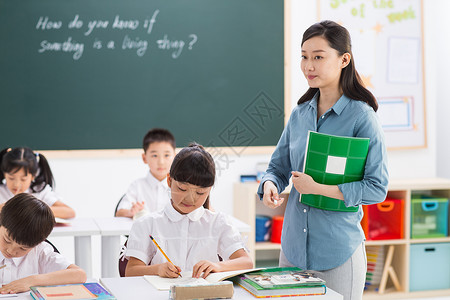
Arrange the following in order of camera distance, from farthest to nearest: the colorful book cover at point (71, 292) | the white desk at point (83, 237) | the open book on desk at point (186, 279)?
the white desk at point (83, 237)
the open book on desk at point (186, 279)
the colorful book cover at point (71, 292)

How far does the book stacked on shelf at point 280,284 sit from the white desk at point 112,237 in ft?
3.90

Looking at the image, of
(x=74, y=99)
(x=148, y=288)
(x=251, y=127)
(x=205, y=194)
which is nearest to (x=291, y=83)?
(x=251, y=127)

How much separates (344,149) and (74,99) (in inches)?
95.4

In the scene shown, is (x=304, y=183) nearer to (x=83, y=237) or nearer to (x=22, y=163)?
(x=83, y=237)

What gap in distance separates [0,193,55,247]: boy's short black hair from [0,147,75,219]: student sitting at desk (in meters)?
1.27

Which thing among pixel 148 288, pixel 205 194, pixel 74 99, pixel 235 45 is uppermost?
pixel 235 45

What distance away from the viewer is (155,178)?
3578mm

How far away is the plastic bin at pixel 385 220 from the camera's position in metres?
4.22

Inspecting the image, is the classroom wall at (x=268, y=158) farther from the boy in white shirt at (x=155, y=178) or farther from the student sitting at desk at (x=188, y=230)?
the student sitting at desk at (x=188, y=230)

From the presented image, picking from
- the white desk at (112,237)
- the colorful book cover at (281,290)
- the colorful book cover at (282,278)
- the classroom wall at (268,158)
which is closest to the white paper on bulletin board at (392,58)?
the classroom wall at (268,158)

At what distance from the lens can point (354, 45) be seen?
14.5ft

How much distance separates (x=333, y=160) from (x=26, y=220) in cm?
99

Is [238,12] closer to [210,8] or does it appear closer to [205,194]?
[210,8]

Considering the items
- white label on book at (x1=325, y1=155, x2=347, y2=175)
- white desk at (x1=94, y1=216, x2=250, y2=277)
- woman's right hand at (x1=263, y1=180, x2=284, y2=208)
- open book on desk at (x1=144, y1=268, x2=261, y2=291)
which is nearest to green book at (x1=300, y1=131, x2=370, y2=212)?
white label on book at (x1=325, y1=155, x2=347, y2=175)
